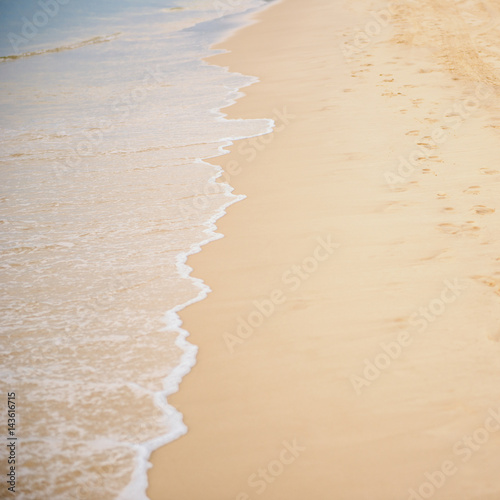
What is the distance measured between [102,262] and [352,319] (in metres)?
1.84

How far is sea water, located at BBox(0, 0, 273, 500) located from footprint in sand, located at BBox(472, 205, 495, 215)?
1.95 metres

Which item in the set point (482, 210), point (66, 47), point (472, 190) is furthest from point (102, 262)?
point (66, 47)

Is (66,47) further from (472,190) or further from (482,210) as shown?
(482,210)

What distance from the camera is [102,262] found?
385 centimetres

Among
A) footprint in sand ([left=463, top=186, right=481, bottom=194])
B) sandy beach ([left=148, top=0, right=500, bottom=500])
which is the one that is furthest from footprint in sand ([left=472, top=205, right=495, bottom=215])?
footprint in sand ([left=463, top=186, right=481, bottom=194])

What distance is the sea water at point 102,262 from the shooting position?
2346mm

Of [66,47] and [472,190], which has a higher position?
[66,47]

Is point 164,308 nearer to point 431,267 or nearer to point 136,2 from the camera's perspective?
point 431,267

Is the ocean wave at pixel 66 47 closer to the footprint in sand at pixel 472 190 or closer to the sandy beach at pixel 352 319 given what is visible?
the sandy beach at pixel 352 319

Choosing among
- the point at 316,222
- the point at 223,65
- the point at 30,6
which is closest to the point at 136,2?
the point at 30,6

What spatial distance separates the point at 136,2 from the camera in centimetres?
3219

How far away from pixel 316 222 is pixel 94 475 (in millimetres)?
2506

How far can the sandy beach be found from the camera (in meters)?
2.17

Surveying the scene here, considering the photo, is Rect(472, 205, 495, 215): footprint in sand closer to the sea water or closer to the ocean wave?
the sea water
